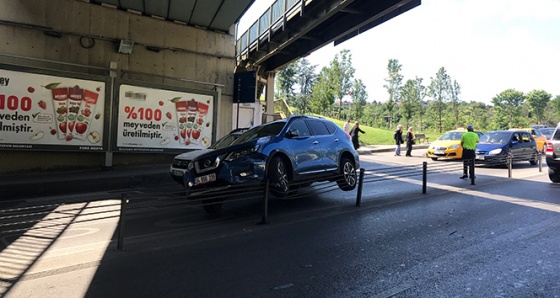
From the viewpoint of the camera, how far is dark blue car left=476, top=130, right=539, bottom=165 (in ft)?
47.7

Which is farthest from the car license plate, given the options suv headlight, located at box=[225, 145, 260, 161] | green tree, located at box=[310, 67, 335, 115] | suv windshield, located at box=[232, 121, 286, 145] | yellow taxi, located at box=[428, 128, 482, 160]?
green tree, located at box=[310, 67, 335, 115]

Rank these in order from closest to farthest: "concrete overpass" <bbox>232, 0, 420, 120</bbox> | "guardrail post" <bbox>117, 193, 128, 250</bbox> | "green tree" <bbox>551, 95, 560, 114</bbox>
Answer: "guardrail post" <bbox>117, 193, 128, 250</bbox> < "concrete overpass" <bbox>232, 0, 420, 120</bbox> < "green tree" <bbox>551, 95, 560, 114</bbox>

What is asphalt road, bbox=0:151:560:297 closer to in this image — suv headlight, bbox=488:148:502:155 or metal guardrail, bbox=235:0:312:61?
suv headlight, bbox=488:148:502:155

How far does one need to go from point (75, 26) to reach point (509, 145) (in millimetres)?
17089

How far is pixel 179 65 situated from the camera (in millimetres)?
12969

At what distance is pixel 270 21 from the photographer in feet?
55.6

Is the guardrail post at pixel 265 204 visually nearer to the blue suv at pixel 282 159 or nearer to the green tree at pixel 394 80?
the blue suv at pixel 282 159

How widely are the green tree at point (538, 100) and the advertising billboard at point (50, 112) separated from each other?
228 feet

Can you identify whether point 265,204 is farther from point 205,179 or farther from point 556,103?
point 556,103

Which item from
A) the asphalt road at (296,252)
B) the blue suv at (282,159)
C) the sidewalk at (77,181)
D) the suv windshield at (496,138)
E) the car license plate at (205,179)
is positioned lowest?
the asphalt road at (296,252)

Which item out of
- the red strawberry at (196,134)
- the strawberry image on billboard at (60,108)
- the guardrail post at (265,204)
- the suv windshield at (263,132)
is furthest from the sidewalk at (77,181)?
the guardrail post at (265,204)

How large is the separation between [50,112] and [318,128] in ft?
26.0

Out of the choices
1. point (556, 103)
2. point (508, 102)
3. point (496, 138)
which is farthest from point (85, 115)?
point (556, 103)

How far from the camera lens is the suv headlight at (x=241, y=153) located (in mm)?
6392
